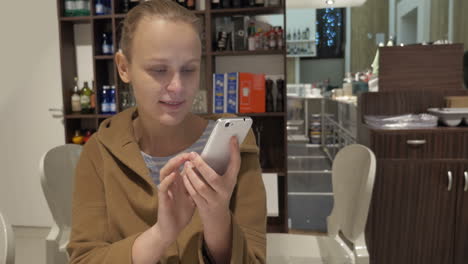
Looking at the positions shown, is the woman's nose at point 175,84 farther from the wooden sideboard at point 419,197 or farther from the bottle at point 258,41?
the bottle at point 258,41

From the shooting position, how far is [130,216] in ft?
2.65

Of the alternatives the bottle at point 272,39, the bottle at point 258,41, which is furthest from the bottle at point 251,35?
the bottle at point 272,39

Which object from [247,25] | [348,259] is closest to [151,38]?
[348,259]

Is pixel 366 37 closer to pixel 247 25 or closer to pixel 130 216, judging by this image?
pixel 247 25

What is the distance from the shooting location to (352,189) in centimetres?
147

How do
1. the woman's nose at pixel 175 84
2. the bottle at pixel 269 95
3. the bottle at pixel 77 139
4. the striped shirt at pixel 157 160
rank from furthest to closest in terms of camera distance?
the bottle at pixel 77 139
the bottle at pixel 269 95
the striped shirt at pixel 157 160
the woman's nose at pixel 175 84

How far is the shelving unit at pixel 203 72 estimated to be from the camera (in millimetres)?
2832

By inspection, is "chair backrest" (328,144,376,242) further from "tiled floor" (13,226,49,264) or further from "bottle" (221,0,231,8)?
"tiled floor" (13,226,49,264)

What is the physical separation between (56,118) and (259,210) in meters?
2.87

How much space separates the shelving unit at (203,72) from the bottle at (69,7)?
0.12 feet

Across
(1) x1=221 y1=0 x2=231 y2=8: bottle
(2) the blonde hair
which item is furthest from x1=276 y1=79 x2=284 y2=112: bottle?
(2) the blonde hair

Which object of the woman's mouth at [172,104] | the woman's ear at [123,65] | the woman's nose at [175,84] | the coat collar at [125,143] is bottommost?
the coat collar at [125,143]

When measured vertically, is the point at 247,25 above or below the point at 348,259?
above

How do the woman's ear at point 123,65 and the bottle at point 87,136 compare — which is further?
the bottle at point 87,136
